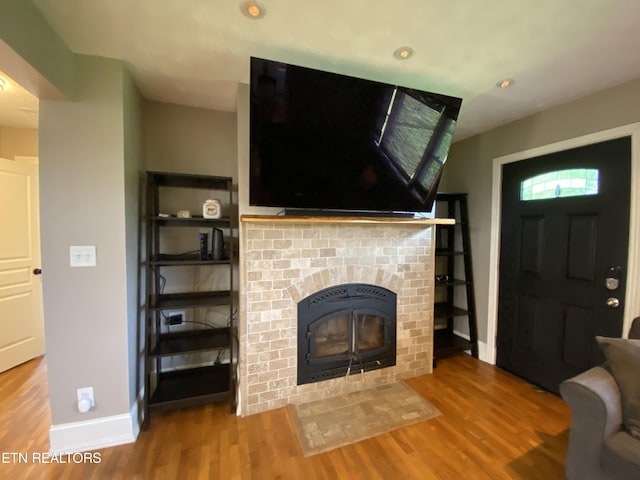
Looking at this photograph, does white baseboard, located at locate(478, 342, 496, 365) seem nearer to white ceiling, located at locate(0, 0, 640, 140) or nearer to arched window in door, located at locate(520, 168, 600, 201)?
arched window in door, located at locate(520, 168, 600, 201)

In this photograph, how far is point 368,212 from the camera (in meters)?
2.21

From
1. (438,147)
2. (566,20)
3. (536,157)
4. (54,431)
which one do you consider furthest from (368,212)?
(54,431)

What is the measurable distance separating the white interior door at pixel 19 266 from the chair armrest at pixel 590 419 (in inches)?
174

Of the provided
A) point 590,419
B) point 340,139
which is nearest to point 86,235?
point 340,139

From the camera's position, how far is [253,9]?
1310 millimetres

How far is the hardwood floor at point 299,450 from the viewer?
1566 mm

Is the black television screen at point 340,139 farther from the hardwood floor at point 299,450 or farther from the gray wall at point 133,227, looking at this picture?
the hardwood floor at point 299,450

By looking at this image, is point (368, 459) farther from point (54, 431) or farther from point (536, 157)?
point (536, 157)

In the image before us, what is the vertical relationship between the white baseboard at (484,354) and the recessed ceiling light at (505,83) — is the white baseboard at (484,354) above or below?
below

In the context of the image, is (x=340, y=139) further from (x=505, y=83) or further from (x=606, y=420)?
(x=606, y=420)

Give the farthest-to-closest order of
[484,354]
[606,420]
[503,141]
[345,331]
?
[484,354]
[503,141]
[345,331]
[606,420]

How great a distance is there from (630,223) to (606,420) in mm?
1412

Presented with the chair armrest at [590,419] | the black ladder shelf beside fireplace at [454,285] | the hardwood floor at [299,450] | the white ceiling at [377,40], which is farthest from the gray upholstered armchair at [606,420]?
the white ceiling at [377,40]

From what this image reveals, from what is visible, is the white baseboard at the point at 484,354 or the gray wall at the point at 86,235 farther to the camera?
the white baseboard at the point at 484,354
